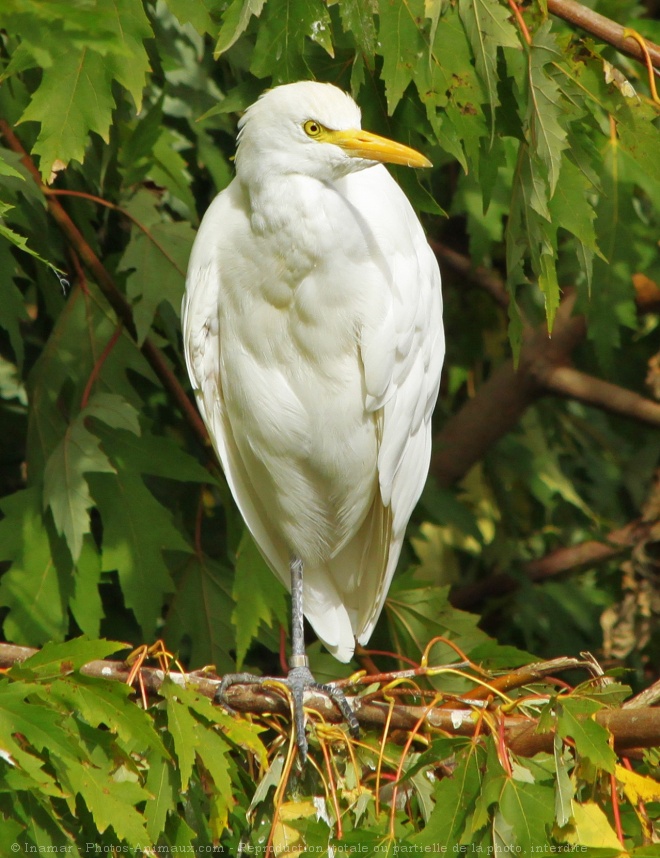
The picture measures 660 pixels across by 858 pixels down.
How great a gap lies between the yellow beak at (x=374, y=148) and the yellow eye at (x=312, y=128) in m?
0.01

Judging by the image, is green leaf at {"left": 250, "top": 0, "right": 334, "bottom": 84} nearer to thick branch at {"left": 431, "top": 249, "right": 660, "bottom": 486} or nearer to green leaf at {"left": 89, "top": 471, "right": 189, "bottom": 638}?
green leaf at {"left": 89, "top": 471, "right": 189, "bottom": 638}

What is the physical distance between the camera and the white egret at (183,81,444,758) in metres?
1.91

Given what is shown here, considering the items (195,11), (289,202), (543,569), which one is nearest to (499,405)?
(543,569)

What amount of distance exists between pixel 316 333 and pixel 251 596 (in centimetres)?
57

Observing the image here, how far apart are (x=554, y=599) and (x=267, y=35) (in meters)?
2.44

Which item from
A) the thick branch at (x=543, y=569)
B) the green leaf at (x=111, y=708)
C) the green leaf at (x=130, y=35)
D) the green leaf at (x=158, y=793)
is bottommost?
the thick branch at (x=543, y=569)

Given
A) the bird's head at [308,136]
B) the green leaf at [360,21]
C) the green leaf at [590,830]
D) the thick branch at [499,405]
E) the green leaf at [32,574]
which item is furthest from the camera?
the thick branch at [499,405]

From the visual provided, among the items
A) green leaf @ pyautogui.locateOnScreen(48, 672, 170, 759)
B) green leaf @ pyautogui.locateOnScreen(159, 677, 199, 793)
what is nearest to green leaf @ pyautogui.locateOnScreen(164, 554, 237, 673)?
green leaf @ pyautogui.locateOnScreen(159, 677, 199, 793)

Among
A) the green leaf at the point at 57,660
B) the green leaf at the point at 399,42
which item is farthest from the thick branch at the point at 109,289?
the green leaf at the point at 57,660

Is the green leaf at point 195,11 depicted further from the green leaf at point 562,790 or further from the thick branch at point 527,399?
the thick branch at point 527,399

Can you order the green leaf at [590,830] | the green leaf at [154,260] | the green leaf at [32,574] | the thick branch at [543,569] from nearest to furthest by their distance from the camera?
the green leaf at [590,830]
the green leaf at [32,574]
the green leaf at [154,260]
the thick branch at [543,569]

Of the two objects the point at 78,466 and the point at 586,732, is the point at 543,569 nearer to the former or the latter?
the point at 78,466

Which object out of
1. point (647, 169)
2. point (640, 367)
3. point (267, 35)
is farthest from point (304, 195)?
point (640, 367)

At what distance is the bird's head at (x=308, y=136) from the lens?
183 cm
